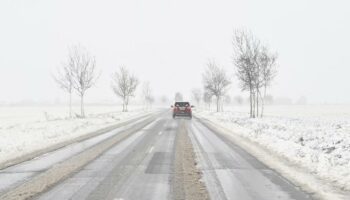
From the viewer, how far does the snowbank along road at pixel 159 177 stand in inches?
302

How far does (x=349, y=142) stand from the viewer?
14.0 metres

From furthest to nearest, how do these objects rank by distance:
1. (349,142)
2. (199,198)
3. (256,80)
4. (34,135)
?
1. (256,80)
2. (34,135)
3. (349,142)
4. (199,198)

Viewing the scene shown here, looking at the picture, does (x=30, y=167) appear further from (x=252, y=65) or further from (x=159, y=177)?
(x=252, y=65)

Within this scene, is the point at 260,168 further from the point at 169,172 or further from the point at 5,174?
the point at 5,174

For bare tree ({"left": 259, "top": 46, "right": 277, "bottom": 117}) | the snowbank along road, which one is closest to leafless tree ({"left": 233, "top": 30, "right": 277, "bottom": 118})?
bare tree ({"left": 259, "top": 46, "right": 277, "bottom": 117})

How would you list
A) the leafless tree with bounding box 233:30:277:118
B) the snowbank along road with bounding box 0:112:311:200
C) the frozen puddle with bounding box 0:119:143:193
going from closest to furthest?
the snowbank along road with bounding box 0:112:311:200
the frozen puddle with bounding box 0:119:143:193
the leafless tree with bounding box 233:30:277:118

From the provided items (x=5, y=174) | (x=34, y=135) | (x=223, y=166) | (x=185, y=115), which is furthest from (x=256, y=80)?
(x=5, y=174)

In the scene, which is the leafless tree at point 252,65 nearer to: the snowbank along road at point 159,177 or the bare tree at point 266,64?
the bare tree at point 266,64

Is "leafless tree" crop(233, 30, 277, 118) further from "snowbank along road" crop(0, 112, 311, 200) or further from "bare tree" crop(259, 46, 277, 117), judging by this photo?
"snowbank along road" crop(0, 112, 311, 200)

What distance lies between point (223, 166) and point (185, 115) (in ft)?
112

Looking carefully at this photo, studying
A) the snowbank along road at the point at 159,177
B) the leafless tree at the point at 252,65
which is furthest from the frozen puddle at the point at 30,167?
the leafless tree at the point at 252,65

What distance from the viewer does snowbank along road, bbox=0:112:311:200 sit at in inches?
302

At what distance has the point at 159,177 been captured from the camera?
9.55m

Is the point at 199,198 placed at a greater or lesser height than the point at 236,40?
lesser
